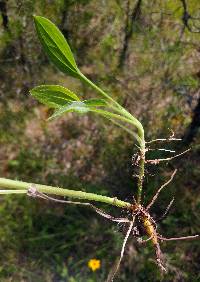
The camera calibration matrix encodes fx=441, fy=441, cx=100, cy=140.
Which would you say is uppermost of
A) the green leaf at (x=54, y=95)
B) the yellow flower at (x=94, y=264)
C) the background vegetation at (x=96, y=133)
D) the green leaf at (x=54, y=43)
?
the green leaf at (x=54, y=43)

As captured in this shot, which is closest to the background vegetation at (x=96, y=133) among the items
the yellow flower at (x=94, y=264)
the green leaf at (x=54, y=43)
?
the yellow flower at (x=94, y=264)

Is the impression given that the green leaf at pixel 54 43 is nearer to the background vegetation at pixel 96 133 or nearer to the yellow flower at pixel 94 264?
the background vegetation at pixel 96 133

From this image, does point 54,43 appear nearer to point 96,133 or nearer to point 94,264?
point 94,264

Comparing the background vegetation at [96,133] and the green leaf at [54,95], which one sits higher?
the green leaf at [54,95]

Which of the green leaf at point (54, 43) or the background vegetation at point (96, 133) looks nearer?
the green leaf at point (54, 43)

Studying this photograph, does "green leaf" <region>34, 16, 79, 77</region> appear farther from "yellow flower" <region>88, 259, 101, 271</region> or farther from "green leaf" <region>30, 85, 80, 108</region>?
"yellow flower" <region>88, 259, 101, 271</region>

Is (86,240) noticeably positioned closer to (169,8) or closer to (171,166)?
(171,166)
